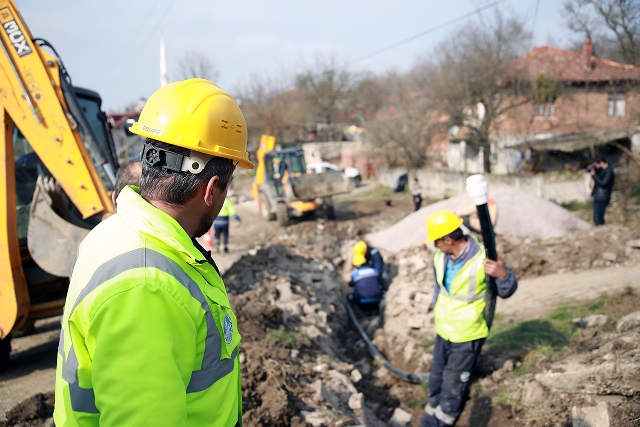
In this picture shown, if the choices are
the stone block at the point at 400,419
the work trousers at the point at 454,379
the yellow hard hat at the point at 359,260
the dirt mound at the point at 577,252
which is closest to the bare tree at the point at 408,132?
the dirt mound at the point at 577,252

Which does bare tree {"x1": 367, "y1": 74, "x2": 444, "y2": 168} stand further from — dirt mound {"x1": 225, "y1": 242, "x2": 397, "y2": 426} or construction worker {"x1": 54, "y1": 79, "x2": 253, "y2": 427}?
construction worker {"x1": 54, "y1": 79, "x2": 253, "y2": 427}

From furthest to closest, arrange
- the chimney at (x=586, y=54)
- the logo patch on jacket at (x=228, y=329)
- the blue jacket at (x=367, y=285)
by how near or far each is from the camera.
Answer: the chimney at (x=586, y=54)
the blue jacket at (x=367, y=285)
the logo patch on jacket at (x=228, y=329)

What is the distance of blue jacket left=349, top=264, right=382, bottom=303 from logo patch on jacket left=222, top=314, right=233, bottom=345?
21.0ft

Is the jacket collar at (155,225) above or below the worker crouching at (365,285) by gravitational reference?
above

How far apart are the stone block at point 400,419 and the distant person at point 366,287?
325 cm

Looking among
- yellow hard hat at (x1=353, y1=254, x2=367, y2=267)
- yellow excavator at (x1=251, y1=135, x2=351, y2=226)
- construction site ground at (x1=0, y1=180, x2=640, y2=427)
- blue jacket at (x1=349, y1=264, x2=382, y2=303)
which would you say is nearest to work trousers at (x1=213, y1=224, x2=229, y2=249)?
construction site ground at (x1=0, y1=180, x2=640, y2=427)

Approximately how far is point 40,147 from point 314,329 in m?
3.80

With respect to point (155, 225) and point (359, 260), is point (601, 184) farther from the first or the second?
point (155, 225)

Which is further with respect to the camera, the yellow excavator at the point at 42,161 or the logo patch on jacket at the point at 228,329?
the yellow excavator at the point at 42,161

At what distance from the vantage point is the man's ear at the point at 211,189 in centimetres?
154

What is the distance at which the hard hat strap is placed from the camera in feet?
4.98

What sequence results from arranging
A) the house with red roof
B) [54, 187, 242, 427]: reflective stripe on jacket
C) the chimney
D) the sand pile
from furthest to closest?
the chimney
the house with red roof
the sand pile
[54, 187, 242, 427]: reflective stripe on jacket

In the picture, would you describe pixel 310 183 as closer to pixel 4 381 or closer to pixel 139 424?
pixel 4 381

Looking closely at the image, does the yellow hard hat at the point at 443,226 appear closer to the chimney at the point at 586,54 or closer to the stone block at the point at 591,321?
the stone block at the point at 591,321
